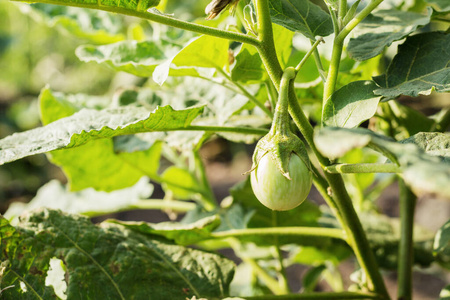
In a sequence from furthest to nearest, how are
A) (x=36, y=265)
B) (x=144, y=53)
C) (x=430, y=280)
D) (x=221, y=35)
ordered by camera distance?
(x=430, y=280) < (x=144, y=53) < (x=36, y=265) < (x=221, y=35)

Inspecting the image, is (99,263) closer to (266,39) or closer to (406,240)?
(266,39)

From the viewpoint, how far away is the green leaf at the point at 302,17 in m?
0.49

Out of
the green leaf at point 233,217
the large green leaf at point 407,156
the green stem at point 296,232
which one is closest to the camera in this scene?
the large green leaf at point 407,156

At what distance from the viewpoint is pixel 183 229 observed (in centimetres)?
62

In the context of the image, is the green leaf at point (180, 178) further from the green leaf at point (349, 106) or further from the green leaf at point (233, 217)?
the green leaf at point (349, 106)

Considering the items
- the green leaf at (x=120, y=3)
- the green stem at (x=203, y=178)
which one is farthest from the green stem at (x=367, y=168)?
the green stem at (x=203, y=178)

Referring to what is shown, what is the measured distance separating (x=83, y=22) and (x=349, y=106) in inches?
26.0

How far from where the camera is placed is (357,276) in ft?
2.30

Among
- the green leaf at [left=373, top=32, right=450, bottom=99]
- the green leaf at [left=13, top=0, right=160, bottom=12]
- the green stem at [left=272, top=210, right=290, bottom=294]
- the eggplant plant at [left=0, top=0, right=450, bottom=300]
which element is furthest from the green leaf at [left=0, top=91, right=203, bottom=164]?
the green stem at [left=272, top=210, right=290, bottom=294]

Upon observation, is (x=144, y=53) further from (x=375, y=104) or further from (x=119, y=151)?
(x=375, y=104)

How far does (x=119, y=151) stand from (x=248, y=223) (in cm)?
26

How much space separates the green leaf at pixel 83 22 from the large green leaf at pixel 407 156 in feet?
2.29

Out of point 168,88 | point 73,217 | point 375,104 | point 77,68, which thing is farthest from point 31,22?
point 375,104

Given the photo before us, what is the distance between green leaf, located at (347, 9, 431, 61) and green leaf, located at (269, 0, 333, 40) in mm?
46
